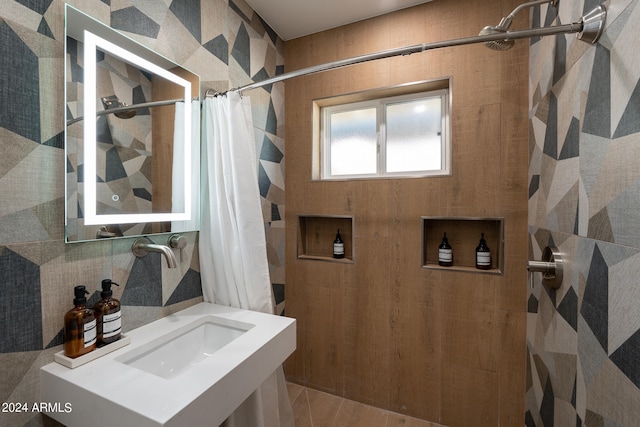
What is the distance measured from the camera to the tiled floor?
1.65 m

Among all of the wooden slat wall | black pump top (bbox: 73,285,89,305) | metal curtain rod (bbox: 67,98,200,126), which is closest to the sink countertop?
black pump top (bbox: 73,285,89,305)

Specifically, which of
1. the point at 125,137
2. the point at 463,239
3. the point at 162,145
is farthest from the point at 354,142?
the point at 125,137

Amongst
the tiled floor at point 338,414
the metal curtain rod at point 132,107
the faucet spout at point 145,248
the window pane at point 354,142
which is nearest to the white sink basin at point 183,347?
the faucet spout at point 145,248

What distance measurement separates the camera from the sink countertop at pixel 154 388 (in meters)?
0.65

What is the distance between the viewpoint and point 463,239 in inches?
66.3

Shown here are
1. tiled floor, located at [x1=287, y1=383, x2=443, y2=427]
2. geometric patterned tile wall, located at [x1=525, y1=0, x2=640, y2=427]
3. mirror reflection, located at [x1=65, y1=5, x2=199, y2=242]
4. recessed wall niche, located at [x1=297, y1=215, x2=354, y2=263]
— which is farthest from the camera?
recessed wall niche, located at [x1=297, y1=215, x2=354, y2=263]

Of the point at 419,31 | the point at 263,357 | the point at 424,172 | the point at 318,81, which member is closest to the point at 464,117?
the point at 424,172

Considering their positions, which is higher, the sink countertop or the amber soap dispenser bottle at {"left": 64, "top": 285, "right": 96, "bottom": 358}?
the amber soap dispenser bottle at {"left": 64, "top": 285, "right": 96, "bottom": 358}

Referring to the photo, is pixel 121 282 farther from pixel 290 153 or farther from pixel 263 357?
pixel 290 153

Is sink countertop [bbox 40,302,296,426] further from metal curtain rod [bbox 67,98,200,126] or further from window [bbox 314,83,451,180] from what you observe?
window [bbox 314,83,451,180]

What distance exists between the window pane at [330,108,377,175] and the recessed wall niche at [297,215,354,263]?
39 centimetres

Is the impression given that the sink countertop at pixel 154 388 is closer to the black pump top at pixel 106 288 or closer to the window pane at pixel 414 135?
the black pump top at pixel 106 288

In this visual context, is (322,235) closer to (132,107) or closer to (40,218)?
(132,107)

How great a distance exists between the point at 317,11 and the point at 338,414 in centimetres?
262
